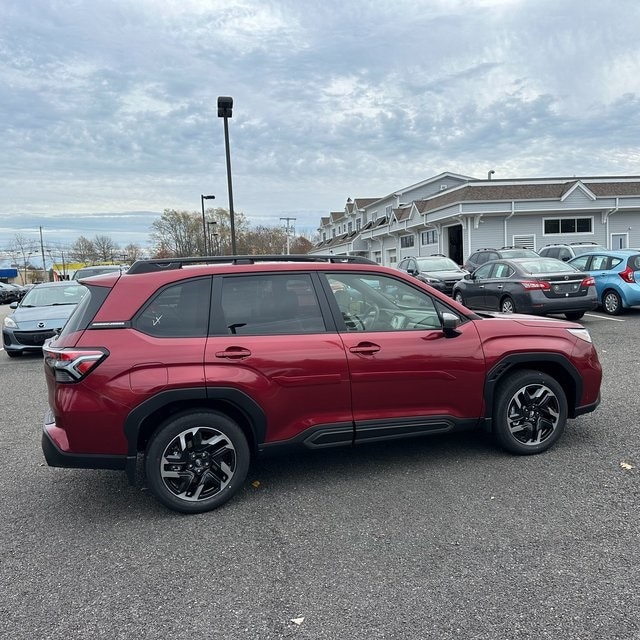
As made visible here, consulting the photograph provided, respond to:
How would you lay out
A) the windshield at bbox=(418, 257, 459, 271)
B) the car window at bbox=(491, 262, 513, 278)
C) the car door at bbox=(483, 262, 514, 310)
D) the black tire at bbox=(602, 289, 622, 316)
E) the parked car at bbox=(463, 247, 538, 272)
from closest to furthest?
the car door at bbox=(483, 262, 514, 310), the car window at bbox=(491, 262, 513, 278), the black tire at bbox=(602, 289, 622, 316), the parked car at bbox=(463, 247, 538, 272), the windshield at bbox=(418, 257, 459, 271)

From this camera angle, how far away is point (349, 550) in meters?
3.03

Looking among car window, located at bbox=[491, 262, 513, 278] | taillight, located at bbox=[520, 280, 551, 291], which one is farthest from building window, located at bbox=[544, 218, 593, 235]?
taillight, located at bbox=[520, 280, 551, 291]

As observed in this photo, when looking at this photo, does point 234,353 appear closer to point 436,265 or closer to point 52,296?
point 52,296

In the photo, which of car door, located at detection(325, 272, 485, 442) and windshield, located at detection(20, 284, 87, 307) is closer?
car door, located at detection(325, 272, 485, 442)

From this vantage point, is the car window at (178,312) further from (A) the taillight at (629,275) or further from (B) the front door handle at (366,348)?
(A) the taillight at (629,275)

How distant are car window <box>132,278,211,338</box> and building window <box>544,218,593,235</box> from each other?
98.3 ft

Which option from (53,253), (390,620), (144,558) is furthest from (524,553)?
(53,253)

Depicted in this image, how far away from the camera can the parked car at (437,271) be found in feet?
53.3

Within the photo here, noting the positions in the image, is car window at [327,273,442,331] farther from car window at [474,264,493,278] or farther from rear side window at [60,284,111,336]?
car window at [474,264,493,278]

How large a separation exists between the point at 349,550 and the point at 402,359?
1.41 meters

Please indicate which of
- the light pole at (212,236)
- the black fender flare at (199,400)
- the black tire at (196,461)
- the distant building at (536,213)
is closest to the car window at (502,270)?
the black fender flare at (199,400)

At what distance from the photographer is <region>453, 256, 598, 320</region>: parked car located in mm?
10773

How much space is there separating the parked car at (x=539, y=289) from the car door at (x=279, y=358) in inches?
326

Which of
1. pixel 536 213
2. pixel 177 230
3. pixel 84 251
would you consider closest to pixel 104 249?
pixel 84 251
